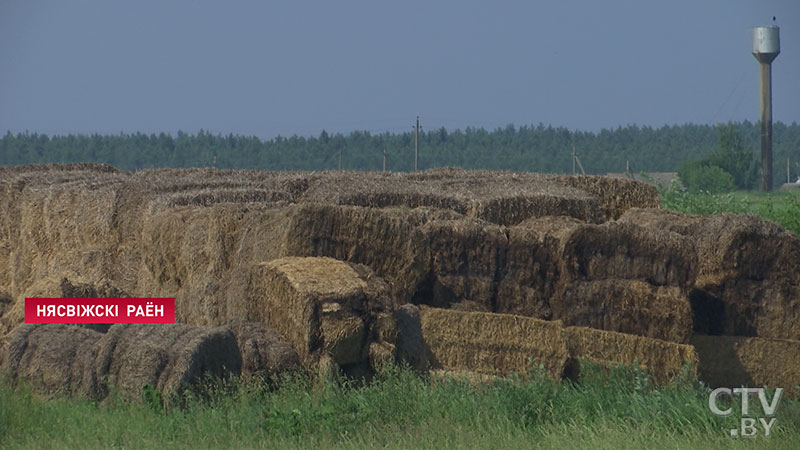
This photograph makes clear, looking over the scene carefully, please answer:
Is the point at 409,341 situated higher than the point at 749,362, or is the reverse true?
the point at 409,341

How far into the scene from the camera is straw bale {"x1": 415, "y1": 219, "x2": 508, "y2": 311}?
16500mm

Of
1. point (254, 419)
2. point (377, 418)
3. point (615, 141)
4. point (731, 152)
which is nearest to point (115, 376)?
point (254, 419)

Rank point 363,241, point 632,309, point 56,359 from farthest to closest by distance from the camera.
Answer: point 632,309 → point 363,241 → point 56,359

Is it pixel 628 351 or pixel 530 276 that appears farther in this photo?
pixel 530 276

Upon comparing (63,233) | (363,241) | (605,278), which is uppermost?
(363,241)

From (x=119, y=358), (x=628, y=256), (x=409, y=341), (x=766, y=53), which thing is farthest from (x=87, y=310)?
(x=766, y=53)

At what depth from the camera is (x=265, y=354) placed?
1280 centimetres

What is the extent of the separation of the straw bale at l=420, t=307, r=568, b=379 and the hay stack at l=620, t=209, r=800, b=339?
11.4 ft

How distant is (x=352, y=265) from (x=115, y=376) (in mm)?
3132

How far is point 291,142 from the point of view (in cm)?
14212

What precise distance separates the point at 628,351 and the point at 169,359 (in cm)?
596

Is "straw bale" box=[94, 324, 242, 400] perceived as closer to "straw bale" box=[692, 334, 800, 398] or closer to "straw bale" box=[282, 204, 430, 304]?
"straw bale" box=[282, 204, 430, 304]

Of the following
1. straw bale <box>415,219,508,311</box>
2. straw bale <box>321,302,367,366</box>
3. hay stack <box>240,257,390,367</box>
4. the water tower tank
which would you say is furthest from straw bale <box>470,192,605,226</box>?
the water tower tank

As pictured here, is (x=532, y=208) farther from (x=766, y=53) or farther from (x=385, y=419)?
(x=766, y=53)
